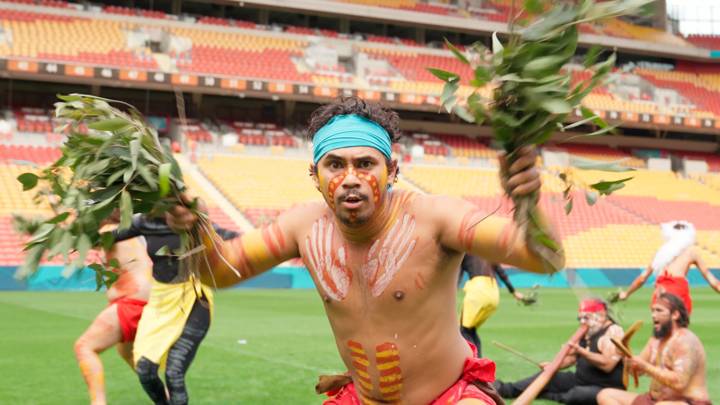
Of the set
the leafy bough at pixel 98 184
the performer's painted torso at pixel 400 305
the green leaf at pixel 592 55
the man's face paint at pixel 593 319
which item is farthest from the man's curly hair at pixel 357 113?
the man's face paint at pixel 593 319

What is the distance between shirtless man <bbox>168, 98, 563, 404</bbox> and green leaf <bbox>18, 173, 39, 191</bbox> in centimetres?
49

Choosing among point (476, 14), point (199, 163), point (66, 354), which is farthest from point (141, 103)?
point (66, 354)

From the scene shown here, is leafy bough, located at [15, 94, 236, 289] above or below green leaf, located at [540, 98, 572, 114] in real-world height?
below

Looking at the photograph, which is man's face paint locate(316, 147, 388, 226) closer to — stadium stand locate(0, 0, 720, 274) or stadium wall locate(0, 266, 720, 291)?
stadium wall locate(0, 266, 720, 291)

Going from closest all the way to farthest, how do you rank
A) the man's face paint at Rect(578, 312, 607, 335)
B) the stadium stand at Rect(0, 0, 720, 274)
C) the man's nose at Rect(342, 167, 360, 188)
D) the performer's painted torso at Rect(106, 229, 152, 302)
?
the man's nose at Rect(342, 167, 360, 188) → the performer's painted torso at Rect(106, 229, 152, 302) → the man's face paint at Rect(578, 312, 607, 335) → the stadium stand at Rect(0, 0, 720, 274)

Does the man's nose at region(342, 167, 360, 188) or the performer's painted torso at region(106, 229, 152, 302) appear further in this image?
the performer's painted torso at region(106, 229, 152, 302)

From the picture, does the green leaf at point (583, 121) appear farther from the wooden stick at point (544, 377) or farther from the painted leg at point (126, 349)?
the painted leg at point (126, 349)

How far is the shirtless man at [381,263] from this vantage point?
3.22 metres

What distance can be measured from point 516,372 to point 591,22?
7409 mm

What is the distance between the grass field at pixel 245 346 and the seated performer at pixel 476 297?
1.13 metres

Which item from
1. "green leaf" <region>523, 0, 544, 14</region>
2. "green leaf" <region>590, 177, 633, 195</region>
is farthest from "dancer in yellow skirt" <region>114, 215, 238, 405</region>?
"green leaf" <region>523, 0, 544, 14</region>

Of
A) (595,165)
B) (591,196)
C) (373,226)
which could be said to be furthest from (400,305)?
(595,165)

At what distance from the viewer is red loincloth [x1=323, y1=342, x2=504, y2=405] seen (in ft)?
11.0

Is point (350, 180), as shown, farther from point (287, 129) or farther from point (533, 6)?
point (287, 129)
